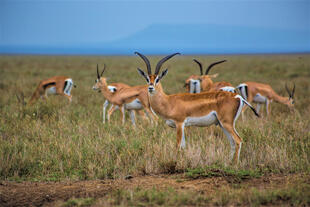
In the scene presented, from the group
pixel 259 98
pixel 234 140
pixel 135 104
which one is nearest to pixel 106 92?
pixel 135 104

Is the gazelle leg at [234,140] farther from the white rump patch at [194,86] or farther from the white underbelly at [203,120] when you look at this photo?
the white rump patch at [194,86]

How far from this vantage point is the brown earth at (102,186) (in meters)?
4.35

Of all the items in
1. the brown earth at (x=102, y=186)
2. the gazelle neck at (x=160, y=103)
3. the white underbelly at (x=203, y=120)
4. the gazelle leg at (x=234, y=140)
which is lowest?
the brown earth at (x=102, y=186)

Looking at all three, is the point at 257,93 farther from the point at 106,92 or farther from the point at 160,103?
the point at 160,103

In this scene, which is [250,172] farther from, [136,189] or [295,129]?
[295,129]

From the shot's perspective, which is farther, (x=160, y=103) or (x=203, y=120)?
(x=160, y=103)

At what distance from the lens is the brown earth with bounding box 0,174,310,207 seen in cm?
435

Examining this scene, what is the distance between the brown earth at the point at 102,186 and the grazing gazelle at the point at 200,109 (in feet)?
3.93

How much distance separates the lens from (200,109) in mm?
6379

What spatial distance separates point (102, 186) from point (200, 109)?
2548 millimetres

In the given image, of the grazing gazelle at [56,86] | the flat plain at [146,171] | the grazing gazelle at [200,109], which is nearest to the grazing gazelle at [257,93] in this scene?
the flat plain at [146,171]

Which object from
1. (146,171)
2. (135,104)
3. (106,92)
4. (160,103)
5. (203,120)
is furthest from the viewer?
(106,92)

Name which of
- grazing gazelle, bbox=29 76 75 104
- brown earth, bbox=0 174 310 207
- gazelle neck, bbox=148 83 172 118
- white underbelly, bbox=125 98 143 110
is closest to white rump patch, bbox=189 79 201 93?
white underbelly, bbox=125 98 143 110

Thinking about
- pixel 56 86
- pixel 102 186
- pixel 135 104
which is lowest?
pixel 102 186
